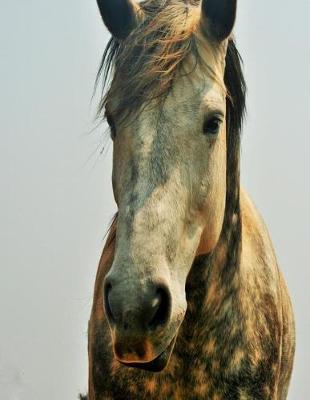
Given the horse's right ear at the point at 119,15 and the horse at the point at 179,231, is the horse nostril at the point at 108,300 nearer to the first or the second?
the horse at the point at 179,231

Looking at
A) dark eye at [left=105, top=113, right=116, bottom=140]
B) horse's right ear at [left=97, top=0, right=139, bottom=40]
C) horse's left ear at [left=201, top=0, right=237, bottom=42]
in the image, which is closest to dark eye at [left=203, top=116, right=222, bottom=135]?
dark eye at [left=105, top=113, right=116, bottom=140]

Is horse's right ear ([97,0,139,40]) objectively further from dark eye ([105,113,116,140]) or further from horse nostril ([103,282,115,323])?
horse nostril ([103,282,115,323])

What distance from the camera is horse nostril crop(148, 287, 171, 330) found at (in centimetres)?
337

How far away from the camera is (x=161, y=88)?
3959 mm

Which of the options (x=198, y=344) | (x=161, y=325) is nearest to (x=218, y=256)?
(x=198, y=344)

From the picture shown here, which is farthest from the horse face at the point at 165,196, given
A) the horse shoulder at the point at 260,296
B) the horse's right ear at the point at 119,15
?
the horse shoulder at the point at 260,296

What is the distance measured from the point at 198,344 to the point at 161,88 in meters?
1.45

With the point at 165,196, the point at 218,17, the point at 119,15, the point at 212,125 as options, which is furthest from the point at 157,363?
the point at 119,15

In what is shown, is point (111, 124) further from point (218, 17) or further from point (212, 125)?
point (218, 17)

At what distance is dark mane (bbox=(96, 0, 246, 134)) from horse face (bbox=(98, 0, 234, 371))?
0.14ft

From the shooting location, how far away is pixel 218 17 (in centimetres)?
438

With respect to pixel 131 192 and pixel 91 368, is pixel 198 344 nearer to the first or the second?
pixel 91 368

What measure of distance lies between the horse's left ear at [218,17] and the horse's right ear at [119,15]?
0.41 m

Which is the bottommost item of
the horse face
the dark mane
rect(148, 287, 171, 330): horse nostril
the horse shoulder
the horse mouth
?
the horse shoulder
